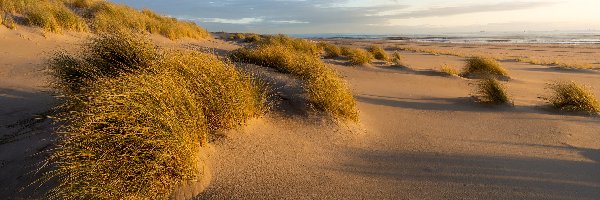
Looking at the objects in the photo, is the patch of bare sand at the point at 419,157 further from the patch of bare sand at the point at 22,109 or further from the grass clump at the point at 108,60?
the patch of bare sand at the point at 22,109

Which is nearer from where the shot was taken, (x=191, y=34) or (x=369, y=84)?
(x=369, y=84)

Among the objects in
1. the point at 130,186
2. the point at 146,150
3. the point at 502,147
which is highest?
the point at 146,150

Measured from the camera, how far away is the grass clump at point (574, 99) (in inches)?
329

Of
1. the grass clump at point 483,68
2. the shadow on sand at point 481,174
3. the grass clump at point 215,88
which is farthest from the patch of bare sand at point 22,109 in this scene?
the grass clump at point 483,68

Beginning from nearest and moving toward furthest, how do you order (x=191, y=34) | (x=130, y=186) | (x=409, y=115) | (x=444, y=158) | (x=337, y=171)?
1. (x=130, y=186)
2. (x=337, y=171)
3. (x=444, y=158)
4. (x=409, y=115)
5. (x=191, y=34)

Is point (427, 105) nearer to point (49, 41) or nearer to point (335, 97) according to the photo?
point (335, 97)

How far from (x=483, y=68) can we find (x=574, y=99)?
258 inches

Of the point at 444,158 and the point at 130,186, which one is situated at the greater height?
the point at 130,186

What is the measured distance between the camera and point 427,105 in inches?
354

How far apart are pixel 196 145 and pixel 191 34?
20533mm

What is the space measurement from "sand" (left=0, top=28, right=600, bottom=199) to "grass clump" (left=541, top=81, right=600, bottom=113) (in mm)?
296

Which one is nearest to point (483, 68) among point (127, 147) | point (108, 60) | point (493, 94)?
point (493, 94)

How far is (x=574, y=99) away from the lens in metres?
8.45

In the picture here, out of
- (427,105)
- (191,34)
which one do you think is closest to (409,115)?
(427,105)
